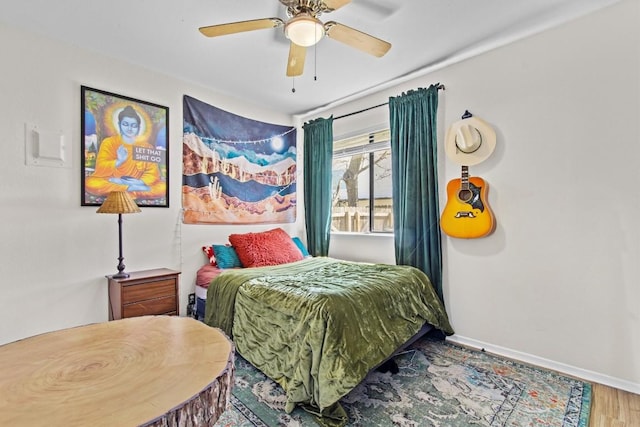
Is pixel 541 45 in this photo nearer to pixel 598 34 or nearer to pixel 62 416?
pixel 598 34

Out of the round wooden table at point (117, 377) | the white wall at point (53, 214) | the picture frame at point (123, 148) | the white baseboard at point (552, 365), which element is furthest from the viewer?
the picture frame at point (123, 148)

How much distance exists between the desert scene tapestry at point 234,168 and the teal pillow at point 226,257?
340 millimetres

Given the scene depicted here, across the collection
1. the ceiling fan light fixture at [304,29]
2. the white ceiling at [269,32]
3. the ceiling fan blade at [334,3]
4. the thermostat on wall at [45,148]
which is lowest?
→ the thermostat on wall at [45,148]

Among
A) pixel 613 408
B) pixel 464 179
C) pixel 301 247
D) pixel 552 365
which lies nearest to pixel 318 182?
pixel 301 247

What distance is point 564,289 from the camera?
2.19 meters

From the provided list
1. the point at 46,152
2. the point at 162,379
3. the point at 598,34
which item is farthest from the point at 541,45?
the point at 46,152

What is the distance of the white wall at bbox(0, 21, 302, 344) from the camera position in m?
2.15

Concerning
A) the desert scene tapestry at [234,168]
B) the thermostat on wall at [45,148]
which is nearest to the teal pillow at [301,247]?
the desert scene tapestry at [234,168]

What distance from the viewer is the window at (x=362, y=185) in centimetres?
341

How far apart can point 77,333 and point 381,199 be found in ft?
9.39

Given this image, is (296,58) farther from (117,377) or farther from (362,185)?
(117,377)

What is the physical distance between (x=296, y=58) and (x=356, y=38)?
1.40 feet

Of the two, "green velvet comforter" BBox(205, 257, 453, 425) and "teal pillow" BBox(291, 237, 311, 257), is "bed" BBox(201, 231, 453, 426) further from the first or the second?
"teal pillow" BBox(291, 237, 311, 257)

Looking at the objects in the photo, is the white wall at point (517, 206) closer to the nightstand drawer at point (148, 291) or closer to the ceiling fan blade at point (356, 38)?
the nightstand drawer at point (148, 291)
